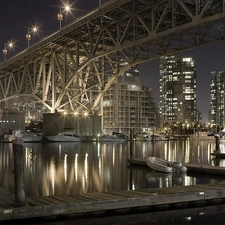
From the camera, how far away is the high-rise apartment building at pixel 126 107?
102m

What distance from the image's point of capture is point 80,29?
4706 cm

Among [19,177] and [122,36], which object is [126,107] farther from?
[19,177]

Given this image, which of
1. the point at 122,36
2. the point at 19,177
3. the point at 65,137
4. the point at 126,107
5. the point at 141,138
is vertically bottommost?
the point at 141,138

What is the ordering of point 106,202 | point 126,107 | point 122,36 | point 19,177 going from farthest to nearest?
point 126,107, point 122,36, point 19,177, point 106,202

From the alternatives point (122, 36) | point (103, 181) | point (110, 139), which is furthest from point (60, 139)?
point (103, 181)

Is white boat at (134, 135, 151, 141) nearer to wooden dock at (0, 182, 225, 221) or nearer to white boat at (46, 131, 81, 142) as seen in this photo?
white boat at (46, 131, 81, 142)

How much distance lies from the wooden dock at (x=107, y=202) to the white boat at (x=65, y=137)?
171 ft

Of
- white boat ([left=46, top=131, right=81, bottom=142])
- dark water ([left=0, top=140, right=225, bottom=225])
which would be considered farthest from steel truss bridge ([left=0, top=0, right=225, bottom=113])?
dark water ([left=0, top=140, right=225, bottom=225])

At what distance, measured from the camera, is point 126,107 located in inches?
4077

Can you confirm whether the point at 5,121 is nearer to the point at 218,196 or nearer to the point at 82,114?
the point at 82,114

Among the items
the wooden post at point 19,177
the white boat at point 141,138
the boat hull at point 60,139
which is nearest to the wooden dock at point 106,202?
the wooden post at point 19,177

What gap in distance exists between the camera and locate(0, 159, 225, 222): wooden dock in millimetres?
13672

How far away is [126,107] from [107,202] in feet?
293

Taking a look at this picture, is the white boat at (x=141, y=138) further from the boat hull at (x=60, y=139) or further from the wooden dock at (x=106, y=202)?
the wooden dock at (x=106, y=202)
